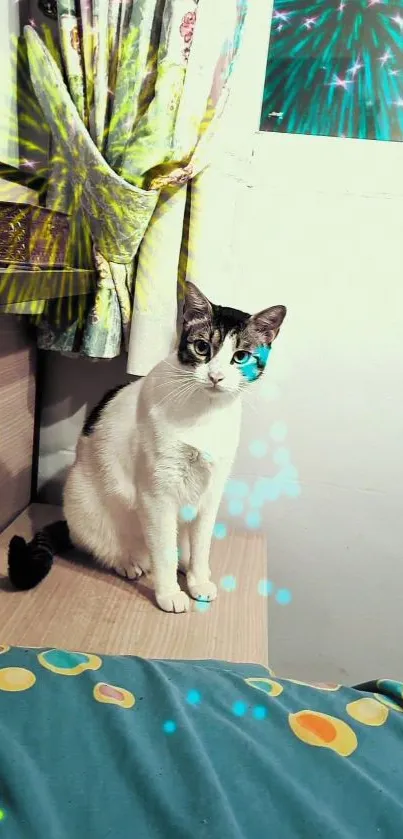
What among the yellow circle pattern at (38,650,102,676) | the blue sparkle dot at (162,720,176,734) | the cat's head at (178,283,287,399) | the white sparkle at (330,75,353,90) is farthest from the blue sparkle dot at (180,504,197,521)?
the white sparkle at (330,75,353,90)

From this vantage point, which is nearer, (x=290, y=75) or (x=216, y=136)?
(x=216, y=136)

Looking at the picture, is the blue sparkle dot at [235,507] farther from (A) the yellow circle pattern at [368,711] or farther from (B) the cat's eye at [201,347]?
(A) the yellow circle pattern at [368,711]

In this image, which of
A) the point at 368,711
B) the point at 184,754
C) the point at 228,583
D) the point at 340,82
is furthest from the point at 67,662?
the point at 340,82

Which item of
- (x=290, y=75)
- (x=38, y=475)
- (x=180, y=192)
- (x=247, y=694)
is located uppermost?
(x=290, y=75)

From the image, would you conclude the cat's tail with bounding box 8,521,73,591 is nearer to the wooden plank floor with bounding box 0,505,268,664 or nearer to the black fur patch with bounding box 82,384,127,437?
the wooden plank floor with bounding box 0,505,268,664

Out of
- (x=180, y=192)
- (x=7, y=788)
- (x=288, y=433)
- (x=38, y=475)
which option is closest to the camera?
(x=7, y=788)

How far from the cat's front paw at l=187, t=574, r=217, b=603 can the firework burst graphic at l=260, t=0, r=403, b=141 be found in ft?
3.26

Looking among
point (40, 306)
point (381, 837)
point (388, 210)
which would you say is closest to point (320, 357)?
point (388, 210)

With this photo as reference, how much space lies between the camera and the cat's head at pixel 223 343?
99cm

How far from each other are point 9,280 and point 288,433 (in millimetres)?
814

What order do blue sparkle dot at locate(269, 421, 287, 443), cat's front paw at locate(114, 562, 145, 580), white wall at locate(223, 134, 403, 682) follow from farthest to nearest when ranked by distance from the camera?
blue sparkle dot at locate(269, 421, 287, 443) < white wall at locate(223, 134, 403, 682) < cat's front paw at locate(114, 562, 145, 580)

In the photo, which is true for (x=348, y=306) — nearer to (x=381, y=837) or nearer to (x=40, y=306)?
(x=40, y=306)

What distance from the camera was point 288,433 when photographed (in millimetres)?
1395

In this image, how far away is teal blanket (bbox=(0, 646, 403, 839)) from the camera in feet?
1.59
